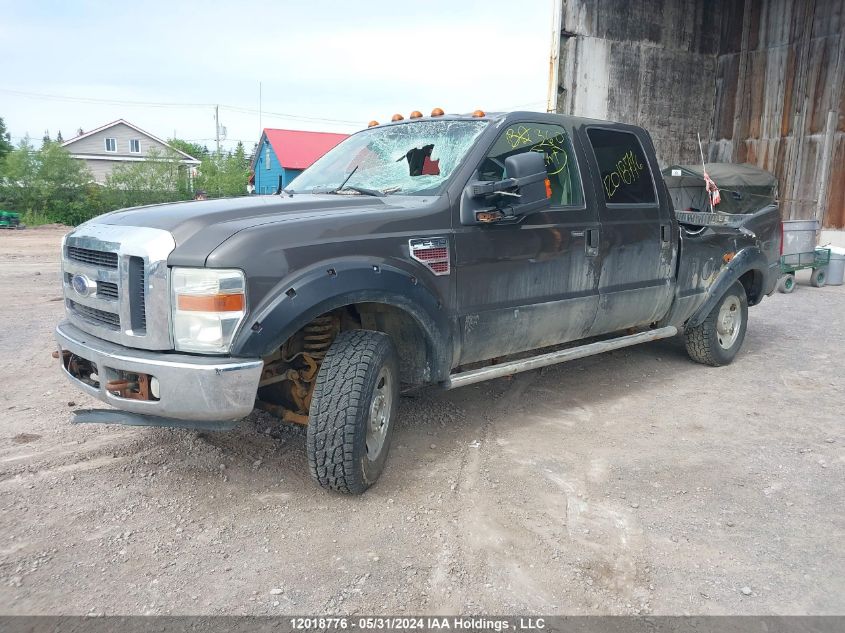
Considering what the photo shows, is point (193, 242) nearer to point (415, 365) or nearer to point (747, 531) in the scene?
point (415, 365)

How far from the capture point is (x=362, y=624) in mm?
2510

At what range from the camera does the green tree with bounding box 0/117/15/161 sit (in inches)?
1671

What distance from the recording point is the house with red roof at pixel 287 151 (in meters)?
35.0

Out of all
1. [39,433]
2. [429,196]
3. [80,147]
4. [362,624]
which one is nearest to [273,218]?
[429,196]

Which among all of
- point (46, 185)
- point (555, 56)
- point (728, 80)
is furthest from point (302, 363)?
point (46, 185)

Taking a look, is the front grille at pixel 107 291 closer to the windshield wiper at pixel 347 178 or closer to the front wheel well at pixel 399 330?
the front wheel well at pixel 399 330

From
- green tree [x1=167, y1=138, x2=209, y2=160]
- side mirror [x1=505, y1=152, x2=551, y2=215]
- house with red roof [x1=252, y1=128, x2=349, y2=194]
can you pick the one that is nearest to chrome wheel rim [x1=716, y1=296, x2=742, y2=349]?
side mirror [x1=505, y1=152, x2=551, y2=215]

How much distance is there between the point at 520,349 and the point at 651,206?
67.8 inches

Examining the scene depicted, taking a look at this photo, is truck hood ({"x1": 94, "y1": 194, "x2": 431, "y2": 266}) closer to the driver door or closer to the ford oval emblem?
the ford oval emblem

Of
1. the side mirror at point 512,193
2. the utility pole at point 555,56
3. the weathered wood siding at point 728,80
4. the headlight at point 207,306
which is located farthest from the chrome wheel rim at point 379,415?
the weathered wood siding at point 728,80

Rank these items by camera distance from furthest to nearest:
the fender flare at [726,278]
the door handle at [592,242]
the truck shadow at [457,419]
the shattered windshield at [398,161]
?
the fender flare at [726,278] < the door handle at [592,242] < the shattered windshield at [398,161] < the truck shadow at [457,419]

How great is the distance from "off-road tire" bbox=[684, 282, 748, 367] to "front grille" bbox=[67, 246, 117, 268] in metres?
4.79

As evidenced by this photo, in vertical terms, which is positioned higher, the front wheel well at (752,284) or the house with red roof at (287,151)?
the house with red roof at (287,151)

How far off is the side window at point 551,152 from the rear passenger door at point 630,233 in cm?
23
